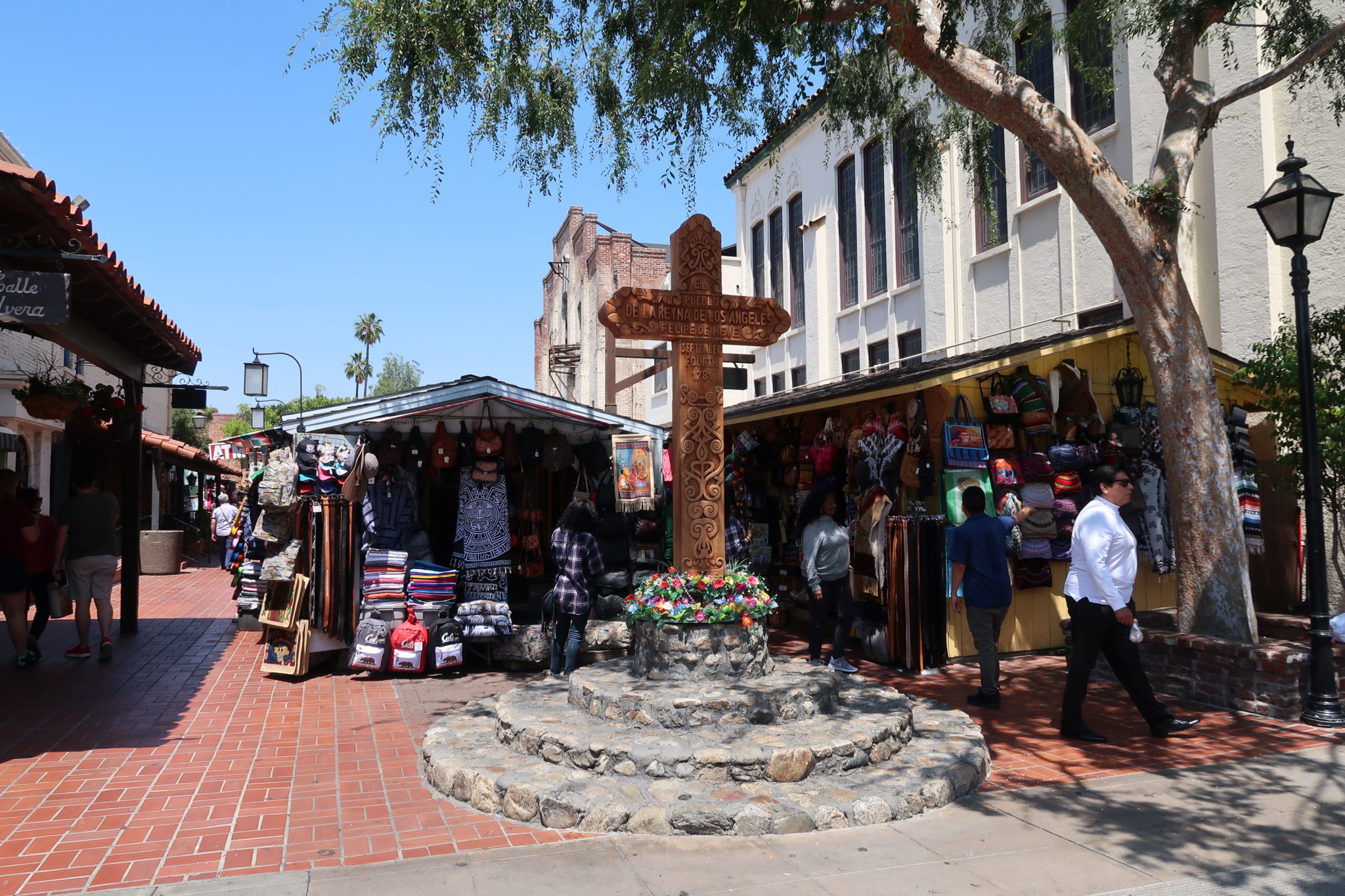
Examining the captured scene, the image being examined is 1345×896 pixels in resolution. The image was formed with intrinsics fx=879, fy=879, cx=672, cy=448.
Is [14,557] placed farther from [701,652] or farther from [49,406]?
[701,652]

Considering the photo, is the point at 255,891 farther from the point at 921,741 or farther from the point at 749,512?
the point at 749,512

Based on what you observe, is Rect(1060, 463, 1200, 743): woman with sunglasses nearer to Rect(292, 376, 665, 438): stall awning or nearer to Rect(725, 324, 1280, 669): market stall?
Rect(725, 324, 1280, 669): market stall

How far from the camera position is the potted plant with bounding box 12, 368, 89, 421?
30.1 ft

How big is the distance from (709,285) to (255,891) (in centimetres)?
521

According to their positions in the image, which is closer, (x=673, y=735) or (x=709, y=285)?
(x=673, y=735)

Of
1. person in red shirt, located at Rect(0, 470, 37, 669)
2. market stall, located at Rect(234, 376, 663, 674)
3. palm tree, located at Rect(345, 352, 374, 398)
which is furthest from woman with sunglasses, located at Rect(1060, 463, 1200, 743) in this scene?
palm tree, located at Rect(345, 352, 374, 398)

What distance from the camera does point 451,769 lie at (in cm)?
536

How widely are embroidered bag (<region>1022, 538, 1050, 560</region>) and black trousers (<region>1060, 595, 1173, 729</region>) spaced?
9.54 ft

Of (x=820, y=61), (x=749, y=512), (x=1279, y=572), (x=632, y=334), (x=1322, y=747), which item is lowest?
(x=1322, y=747)

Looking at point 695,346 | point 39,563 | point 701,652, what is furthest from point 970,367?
point 39,563

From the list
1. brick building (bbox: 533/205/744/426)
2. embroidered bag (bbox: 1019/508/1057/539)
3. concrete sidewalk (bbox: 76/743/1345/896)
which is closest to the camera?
concrete sidewalk (bbox: 76/743/1345/896)

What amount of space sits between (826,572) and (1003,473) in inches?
87.7

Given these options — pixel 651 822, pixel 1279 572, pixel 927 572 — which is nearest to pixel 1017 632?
pixel 927 572

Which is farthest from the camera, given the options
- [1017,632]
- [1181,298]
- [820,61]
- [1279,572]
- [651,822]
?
[1279,572]
